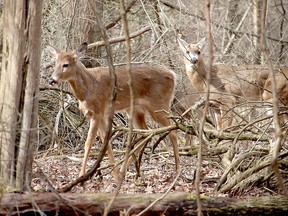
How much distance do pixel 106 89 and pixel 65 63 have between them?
683 mm

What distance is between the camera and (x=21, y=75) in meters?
6.40

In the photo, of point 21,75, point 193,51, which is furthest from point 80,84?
point 21,75

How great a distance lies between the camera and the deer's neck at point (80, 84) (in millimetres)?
10516

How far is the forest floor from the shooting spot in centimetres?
800

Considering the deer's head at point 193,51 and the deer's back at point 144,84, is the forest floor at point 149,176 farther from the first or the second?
the deer's head at point 193,51

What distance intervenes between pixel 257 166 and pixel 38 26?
268cm

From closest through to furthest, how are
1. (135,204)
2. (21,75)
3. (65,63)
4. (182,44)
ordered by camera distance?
(135,204) < (21,75) < (65,63) < (182,44)

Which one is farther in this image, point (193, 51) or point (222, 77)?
point (193, 51)

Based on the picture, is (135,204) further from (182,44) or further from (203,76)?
(203,76)

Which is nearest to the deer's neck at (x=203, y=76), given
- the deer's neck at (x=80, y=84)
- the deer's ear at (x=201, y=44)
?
the deer's ear at (x=201, y=44)

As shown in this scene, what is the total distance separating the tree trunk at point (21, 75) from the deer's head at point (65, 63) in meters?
3.78

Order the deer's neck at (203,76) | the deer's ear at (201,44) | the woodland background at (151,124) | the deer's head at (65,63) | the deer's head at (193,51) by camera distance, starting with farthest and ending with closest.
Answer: the deer's neck at (203,76), the deer's ear at (201,44), the deer's head at (193,51), the deer's head at (65,63), the woodland background at (151,124)

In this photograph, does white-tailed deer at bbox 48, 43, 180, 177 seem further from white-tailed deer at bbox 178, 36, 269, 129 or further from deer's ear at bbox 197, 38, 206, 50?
deer's ear at bbox 197, 38, 206, 50

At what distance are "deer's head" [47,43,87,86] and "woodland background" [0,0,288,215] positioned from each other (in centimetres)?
72
